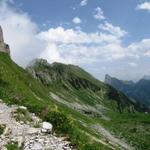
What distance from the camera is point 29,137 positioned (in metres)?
20.3

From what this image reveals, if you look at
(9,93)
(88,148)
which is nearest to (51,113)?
(88,148)

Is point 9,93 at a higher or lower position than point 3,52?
lower

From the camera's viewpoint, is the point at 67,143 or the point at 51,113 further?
the point at 51,113

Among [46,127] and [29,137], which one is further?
[46,127]

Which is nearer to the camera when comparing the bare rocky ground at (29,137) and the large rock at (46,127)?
the bare rocky ground at (29,137)

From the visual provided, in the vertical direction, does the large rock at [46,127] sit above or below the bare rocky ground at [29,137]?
above

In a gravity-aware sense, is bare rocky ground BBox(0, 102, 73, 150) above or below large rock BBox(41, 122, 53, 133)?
below

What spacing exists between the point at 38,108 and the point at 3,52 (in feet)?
521

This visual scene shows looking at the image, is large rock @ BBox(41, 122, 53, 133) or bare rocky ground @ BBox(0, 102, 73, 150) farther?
large rock @ BBox(41, 122, 53, 133)

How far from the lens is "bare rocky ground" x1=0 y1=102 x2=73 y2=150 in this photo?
63.3 ft

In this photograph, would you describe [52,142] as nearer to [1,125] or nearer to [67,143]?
[67,143]

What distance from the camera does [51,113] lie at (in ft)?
76.6

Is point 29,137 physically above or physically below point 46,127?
below

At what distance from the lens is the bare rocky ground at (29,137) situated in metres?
19.3
